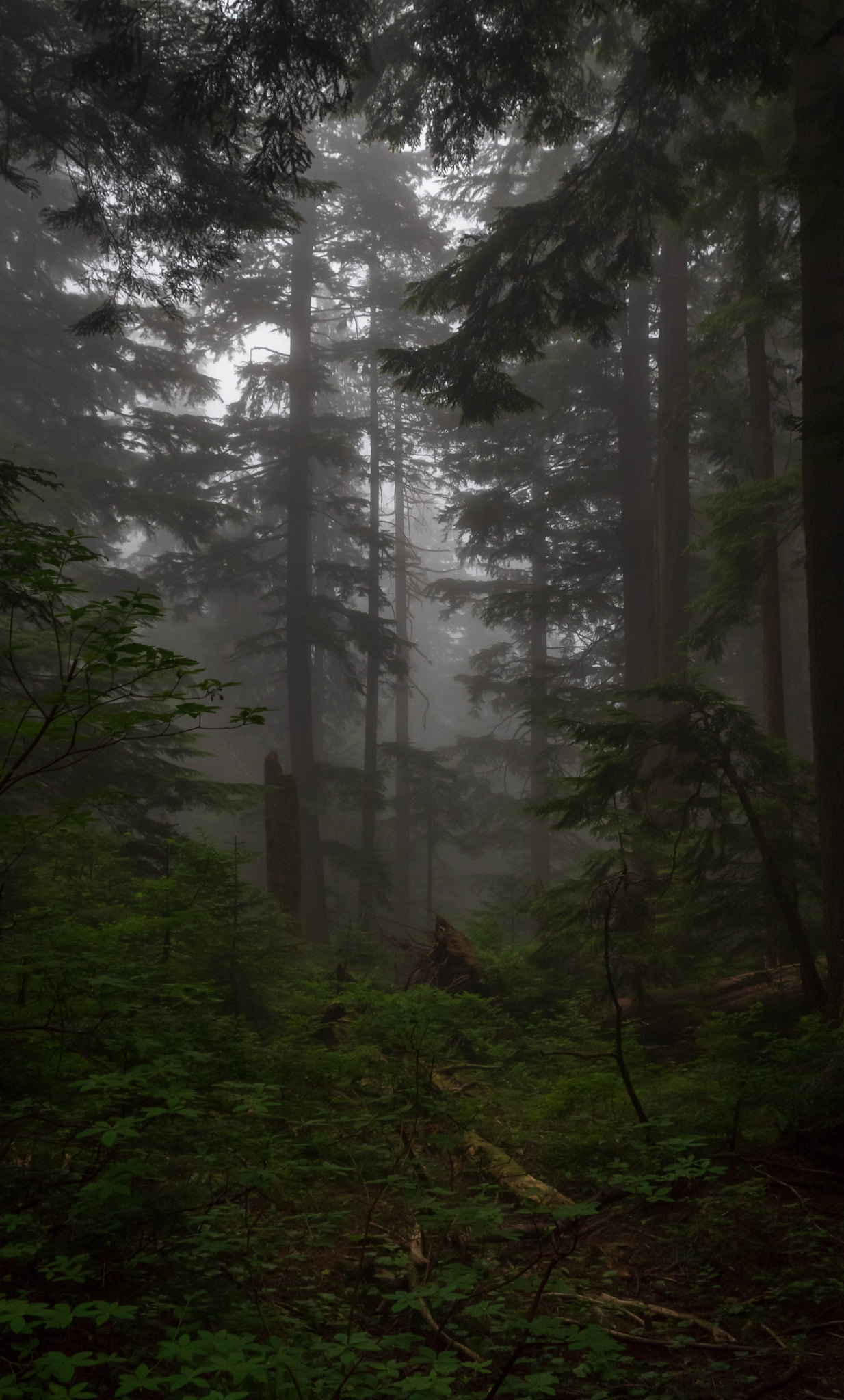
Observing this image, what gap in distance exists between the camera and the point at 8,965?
403 cm

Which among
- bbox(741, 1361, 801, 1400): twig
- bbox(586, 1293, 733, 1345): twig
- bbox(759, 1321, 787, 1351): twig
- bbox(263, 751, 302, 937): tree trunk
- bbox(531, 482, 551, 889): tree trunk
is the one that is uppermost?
bbox(531, 482, 551, 889): tree trunk

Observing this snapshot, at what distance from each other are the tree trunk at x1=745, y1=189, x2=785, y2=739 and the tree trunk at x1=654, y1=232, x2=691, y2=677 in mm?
2142

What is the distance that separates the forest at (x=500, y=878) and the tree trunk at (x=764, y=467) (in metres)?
0.07

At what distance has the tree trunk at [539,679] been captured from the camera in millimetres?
18328

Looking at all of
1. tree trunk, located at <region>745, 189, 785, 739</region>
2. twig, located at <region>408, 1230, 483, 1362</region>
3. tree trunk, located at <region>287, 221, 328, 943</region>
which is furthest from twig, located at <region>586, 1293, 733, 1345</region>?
tree trunk, located at <region>287, 221, 328, 943</region>

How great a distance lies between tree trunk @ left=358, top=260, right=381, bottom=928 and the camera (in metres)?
20.1

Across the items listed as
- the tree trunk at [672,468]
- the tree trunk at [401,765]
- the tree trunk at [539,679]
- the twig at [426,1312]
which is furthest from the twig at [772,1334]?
the tree trunk at [401,765]

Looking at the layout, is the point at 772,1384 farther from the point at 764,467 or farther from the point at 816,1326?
the point at 764,467

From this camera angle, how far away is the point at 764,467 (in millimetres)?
11711

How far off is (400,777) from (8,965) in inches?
819

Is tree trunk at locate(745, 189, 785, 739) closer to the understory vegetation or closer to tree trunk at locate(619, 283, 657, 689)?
tree trunk at locate(619, 283, 657, 689)

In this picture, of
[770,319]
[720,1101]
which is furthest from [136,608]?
[770,319]

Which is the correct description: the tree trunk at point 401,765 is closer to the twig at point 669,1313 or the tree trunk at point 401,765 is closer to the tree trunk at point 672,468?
the tree trunk at point 672,468

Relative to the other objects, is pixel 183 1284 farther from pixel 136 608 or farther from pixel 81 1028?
pixel 136 608
